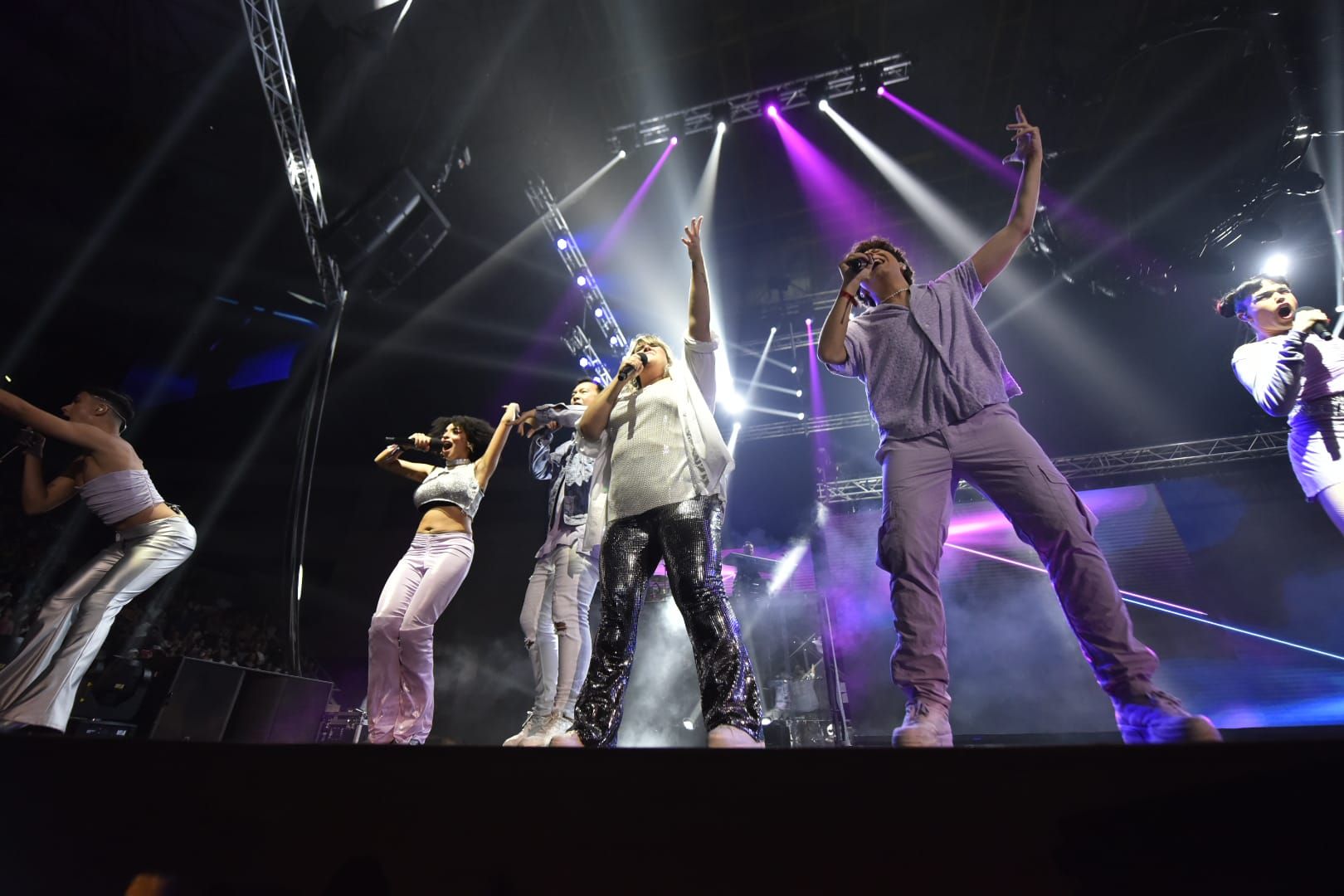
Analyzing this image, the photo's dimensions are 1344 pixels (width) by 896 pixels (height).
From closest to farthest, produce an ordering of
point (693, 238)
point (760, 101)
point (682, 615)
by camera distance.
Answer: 1. point (682, 615)
2. point (693, 238)
3. point (760, 101)

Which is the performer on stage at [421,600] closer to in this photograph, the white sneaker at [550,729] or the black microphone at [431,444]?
the black microphone at [431,444]

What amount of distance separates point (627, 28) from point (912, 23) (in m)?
3.60

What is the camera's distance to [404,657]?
10.3 feet

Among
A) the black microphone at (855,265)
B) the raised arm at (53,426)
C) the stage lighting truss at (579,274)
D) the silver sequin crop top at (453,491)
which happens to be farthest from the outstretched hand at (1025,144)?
the stage lighting truss at (579,274)

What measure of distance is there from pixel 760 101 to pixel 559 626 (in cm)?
720

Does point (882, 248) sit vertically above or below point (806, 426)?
below

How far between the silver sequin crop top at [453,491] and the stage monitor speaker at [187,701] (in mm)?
2705

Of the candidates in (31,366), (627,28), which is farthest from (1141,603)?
(31,366)

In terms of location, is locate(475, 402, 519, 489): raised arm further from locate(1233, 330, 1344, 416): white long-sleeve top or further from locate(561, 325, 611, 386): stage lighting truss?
locate(561, 325, 611, 386): stage lighting truss

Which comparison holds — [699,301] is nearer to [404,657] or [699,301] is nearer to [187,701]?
[404,657]

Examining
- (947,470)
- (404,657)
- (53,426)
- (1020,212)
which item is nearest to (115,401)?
(53,426)

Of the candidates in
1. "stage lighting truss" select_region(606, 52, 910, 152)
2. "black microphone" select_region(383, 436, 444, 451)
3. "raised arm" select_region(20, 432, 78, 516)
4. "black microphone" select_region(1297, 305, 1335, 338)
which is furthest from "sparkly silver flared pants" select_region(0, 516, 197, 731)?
"stage lighting truss" select_region(606, 52, 910, 152)

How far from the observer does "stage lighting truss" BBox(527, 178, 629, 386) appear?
24.1ft

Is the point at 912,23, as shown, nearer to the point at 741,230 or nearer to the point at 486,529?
the point at 741,230
